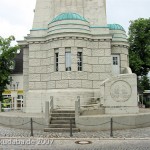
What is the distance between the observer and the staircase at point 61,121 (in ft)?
55.9

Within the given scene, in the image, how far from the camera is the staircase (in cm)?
1703

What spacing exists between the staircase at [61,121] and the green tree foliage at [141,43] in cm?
2417


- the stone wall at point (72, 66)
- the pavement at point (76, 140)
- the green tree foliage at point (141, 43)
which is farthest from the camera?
the green tree foliage at point (141, 43)

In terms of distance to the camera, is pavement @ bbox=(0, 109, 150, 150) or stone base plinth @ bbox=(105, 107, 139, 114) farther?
stone base plinth @ bbox=(105, 107, 139, 114)

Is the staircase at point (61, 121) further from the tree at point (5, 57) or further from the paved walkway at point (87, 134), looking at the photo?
the tree at point (5, 57)

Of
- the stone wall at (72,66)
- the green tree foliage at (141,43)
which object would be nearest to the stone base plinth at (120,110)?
the stone wall at (72,66)

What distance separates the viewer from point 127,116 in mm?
17734

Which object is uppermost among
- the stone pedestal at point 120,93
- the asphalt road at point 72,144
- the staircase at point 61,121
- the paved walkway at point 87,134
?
the stone pedestal at point 120,93

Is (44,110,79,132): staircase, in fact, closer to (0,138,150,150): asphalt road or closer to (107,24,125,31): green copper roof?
(0,138,150,150): asphalt road

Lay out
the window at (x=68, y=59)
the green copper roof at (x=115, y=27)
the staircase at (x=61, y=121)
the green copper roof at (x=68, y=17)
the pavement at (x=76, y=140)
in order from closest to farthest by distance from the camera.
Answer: the pavement at (x=76, y=140), the staircase at (x=61, y=121), the window at (x=68, y=59), the green copper roof at (x=68, y=17), the green copper roof at (x=115, y=27)

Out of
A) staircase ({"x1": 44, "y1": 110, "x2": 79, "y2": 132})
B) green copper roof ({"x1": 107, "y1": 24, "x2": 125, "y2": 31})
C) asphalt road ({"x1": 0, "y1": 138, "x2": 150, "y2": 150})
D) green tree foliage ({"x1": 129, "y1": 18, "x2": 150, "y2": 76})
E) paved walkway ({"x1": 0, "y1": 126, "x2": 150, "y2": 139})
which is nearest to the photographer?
asphalt road ({"x1": 0, "y1": 138, "x2": 150, "y2": 150})

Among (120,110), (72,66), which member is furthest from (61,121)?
(72,66)

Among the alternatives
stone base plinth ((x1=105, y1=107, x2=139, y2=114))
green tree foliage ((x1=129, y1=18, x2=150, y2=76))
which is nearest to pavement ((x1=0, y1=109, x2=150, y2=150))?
stone base plinth ((x1=105, y1=107, x2=139, y2=114))

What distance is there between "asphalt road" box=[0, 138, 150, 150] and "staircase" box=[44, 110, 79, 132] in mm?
2375
